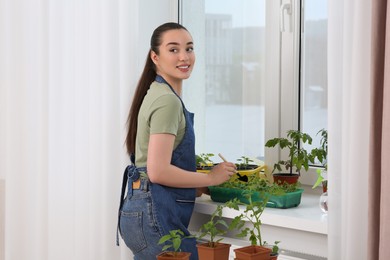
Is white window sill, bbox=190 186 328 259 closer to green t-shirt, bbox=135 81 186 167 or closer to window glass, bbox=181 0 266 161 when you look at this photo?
green t-shirt, bbox=135 81 186 167

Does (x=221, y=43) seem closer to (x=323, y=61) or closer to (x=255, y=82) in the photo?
(x=255, y=82)

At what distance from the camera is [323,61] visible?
321cm

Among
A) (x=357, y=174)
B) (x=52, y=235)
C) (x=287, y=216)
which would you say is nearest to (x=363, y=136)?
(x=357, y=174)

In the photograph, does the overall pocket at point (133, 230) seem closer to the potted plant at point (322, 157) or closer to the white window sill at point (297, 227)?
the white window sill at point (297, 227)

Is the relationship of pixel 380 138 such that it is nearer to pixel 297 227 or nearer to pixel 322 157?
pixel 297 227

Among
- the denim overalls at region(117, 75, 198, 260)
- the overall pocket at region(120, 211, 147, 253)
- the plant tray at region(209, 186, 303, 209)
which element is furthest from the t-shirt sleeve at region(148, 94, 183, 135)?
the plant tray at region(209, 186, 303, 209)

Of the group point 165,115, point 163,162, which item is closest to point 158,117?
point 165,115

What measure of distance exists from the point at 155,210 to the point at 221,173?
0.31 m

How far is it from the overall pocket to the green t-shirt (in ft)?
0.66

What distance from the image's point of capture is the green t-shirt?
2615mm

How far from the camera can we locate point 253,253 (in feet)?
5.91

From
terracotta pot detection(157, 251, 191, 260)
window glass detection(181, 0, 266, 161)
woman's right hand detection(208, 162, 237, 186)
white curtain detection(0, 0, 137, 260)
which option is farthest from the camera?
window glass detection(181, 0, 266, 161)

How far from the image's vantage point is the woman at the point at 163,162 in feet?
8.61

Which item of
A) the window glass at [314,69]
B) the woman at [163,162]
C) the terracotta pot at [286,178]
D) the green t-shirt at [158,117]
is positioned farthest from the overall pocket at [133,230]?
the window glass at [314,69]
